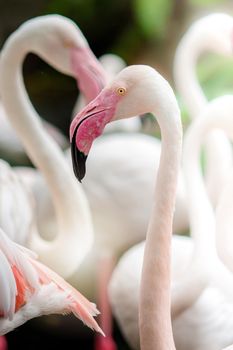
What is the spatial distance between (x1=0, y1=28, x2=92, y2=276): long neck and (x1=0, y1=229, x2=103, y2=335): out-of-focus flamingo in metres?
0.49

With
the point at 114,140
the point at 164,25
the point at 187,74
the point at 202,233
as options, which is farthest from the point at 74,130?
the point at 164,25

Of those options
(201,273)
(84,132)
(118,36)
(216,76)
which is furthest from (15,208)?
(118,36)

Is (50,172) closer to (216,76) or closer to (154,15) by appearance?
(216,76)

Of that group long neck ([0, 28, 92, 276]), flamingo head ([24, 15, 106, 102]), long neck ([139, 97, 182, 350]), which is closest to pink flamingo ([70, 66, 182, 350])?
long neck ([139, 97, 182, 350])

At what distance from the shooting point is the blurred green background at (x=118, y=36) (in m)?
2.48

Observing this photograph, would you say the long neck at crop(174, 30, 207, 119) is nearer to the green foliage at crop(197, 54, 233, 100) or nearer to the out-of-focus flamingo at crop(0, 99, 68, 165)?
the green foliage at crop(197, 54, 233, 100)

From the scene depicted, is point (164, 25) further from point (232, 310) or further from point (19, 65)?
point (232, 310)

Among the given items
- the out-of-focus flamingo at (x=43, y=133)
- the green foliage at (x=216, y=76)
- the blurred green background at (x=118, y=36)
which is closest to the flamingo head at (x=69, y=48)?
the out-of-focus flamingo at (x=43, y=133)

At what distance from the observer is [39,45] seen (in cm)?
192

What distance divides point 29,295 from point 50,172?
0.63 metres

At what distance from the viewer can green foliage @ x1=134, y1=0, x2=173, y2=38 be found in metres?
2.60

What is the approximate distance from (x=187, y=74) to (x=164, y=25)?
0.53m

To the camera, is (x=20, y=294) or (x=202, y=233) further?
→ (x=202, y=233)

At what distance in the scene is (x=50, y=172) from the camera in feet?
6.56
